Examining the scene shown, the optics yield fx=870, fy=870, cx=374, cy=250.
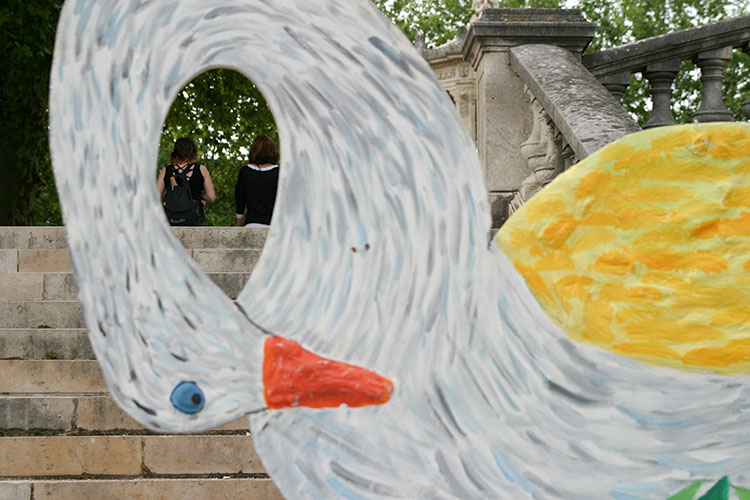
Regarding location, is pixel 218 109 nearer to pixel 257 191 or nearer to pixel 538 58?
pixel 257 191

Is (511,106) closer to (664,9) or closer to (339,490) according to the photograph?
(339,490)

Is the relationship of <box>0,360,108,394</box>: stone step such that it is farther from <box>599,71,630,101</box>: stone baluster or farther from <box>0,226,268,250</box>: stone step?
<box>599,71,630,101</box>: stone baluster

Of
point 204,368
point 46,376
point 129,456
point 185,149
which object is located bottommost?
point 129,456

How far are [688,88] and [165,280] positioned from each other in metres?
24.4

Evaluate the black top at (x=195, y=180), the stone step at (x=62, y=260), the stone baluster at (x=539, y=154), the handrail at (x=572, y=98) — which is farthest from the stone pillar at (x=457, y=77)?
the stone step at (x=62, y=260)

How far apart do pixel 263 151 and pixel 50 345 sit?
193 cm

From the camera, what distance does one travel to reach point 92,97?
2.28 meters

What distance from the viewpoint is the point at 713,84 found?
5.69 meters

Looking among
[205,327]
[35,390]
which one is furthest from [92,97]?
[35,390]

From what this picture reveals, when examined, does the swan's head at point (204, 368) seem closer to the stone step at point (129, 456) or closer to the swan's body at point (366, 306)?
the swan's body at point (366, 306)

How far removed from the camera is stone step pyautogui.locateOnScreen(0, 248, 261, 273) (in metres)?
5.39

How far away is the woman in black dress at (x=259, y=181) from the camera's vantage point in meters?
5.77

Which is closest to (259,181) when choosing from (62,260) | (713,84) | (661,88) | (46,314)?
(62,260)

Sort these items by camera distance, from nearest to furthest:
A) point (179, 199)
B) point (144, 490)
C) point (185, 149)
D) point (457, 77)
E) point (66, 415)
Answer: point (144, 490), point (66, 415), point (185, 149), point (179, 199), point (457, 77)
